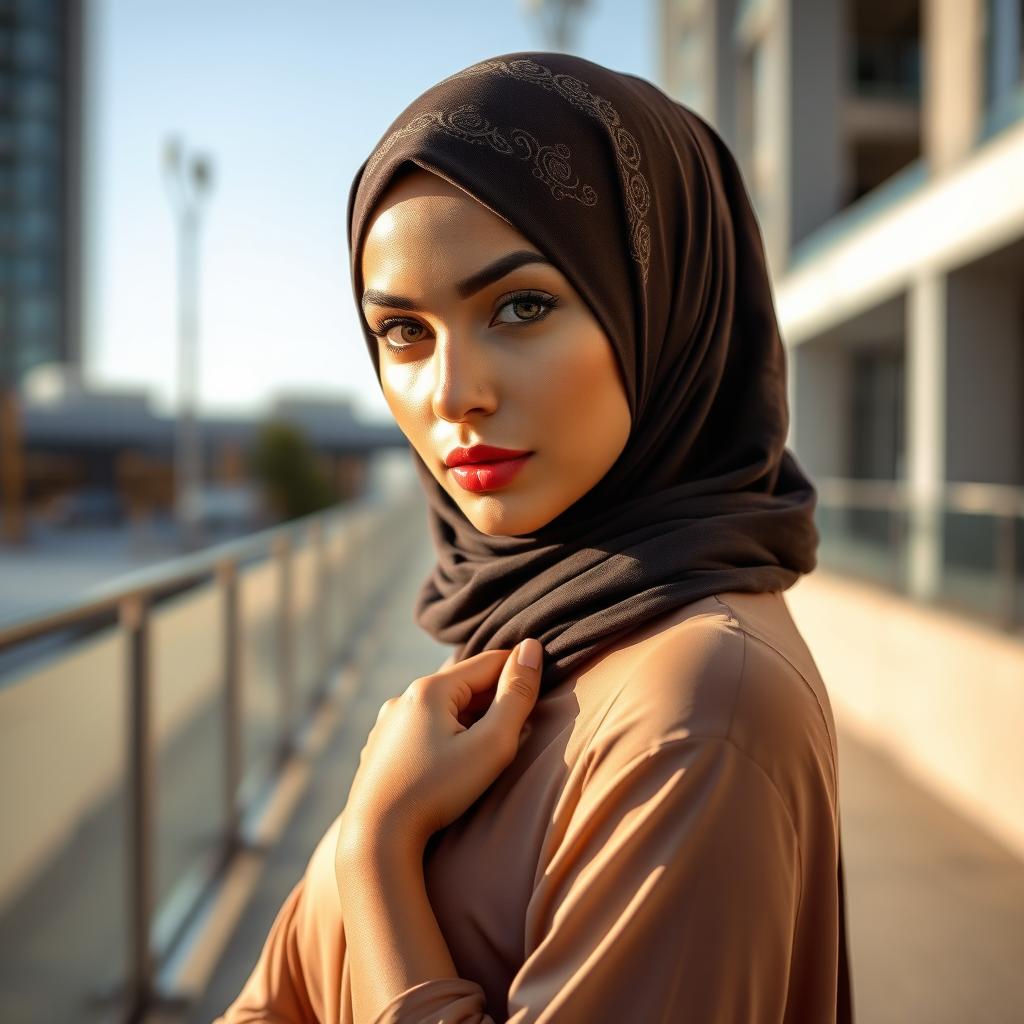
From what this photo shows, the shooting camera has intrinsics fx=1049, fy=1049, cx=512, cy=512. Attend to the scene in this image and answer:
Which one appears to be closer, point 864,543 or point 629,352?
point 629,352

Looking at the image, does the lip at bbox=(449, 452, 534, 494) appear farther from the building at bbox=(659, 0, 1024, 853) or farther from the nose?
the building at bbox=(659, 0, 1024, 853)

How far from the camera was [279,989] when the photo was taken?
1.24 metres

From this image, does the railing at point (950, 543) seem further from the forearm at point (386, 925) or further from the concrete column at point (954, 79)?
the forearm at point (386, 925)

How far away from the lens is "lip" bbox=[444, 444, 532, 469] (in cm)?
106

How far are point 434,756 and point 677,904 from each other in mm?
296

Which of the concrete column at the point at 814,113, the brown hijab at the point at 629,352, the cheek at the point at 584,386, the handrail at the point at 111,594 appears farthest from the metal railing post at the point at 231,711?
the concrete column at the point at 814,113

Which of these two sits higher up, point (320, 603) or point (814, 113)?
point (814, 113)

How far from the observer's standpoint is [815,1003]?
968 millimetres

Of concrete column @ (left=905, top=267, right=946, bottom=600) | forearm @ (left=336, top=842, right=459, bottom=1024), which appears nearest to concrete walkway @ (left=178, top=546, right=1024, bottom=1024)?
forearm @ (left=336, top=842, right=459, bottom=1024)

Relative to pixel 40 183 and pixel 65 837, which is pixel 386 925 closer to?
pixel 65 837

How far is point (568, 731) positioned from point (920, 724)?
5.26 metres

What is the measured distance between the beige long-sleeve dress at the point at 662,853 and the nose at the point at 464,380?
28cm

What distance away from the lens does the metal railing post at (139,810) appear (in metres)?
2.92

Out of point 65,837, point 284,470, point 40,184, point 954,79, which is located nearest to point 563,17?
point 954,79
